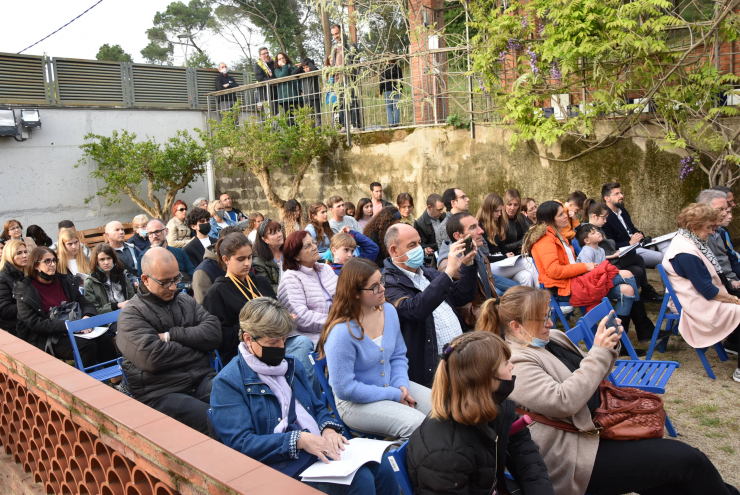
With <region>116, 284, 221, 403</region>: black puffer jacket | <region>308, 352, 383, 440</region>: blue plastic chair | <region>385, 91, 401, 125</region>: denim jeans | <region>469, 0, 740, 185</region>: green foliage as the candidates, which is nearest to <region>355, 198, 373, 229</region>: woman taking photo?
<region>469, 0, 740, 185</region>: green foliage

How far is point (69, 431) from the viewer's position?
3.34 m

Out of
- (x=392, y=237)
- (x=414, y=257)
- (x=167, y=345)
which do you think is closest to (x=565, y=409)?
(x=414, y=257)

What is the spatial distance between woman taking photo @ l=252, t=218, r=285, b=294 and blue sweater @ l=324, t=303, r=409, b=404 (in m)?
2.24

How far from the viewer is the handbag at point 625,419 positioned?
117 inches

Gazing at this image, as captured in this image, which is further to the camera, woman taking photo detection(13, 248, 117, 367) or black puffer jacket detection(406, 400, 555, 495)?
woman taking photo detection(13, 248, 117, 367)

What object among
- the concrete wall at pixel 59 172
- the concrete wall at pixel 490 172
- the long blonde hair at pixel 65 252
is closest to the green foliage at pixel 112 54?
the concrete wall at pixel 59 172

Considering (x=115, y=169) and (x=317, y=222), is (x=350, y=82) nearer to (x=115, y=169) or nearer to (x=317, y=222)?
(x=317, y=222)

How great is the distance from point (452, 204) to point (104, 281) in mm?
3992

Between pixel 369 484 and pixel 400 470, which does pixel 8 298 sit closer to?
pixel 369 484

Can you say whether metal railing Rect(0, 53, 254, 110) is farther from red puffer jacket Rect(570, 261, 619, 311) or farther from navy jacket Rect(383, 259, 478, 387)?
red puffer jacket Rect(570, 261, 619, 311)

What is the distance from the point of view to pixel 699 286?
5.06 meters

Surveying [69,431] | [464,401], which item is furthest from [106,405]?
[464,401]

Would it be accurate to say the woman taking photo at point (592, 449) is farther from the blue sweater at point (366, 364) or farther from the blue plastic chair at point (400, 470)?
the blue sweater at point (366, 364)

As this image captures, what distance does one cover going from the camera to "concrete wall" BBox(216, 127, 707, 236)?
8070 millimetres
